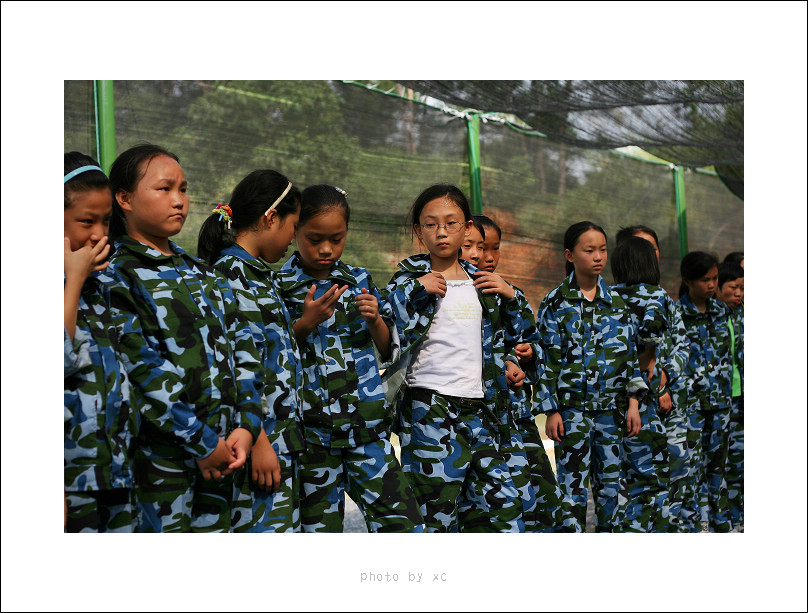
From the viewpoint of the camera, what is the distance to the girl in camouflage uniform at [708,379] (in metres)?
4.94

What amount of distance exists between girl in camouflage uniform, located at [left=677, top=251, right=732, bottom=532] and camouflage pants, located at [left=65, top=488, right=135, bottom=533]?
349 centimetres

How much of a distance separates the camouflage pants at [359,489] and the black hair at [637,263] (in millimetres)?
1984

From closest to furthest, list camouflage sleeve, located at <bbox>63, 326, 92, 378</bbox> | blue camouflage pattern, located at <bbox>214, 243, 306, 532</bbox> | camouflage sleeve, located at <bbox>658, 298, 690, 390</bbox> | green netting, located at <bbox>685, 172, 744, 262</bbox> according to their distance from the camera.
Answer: camouflage sleeve, located at <bbox>63, 326, 92, 378</bbox>
blue camouflage pattern, located at <bbox>214, 243, 306, 532</bbox>
camouflage sleeve, located at <bbox>658, 298, 690, 390</bbox>
green netting, located at <bbox>685, 172, 744, 262</bbox>

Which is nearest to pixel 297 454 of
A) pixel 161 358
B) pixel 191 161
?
pixel 161 358

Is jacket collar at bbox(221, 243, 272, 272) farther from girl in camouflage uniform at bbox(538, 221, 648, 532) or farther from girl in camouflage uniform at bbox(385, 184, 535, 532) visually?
girl in camouflage uniform at bbox(538, 221, 648, 532)

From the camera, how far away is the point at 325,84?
3.52 m

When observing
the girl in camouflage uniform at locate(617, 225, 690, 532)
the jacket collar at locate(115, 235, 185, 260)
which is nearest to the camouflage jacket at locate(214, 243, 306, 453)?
the jacket collar at locate(115, 235, 185, 260)

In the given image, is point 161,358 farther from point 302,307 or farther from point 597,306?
point 597,306

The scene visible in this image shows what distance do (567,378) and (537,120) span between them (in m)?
1.36

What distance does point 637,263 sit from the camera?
4.40 m

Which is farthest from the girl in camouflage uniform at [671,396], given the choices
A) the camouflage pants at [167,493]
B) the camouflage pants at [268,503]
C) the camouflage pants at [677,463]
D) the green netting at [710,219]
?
the camouflage pants at [167,493]

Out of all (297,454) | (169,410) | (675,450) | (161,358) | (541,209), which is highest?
(541,209)

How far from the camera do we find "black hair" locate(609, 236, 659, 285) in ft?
14.4

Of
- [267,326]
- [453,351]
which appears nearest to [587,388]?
[453,351]
